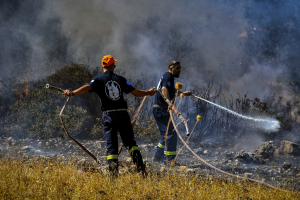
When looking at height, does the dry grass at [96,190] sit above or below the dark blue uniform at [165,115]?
below

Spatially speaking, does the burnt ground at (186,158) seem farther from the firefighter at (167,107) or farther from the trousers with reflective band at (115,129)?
the trousers with reflective band at (115,129)

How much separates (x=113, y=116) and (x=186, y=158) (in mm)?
3591

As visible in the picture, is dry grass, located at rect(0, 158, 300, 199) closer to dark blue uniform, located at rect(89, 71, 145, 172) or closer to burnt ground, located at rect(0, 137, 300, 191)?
dark blue uniform, located at rect(89, 71, 145, 172)

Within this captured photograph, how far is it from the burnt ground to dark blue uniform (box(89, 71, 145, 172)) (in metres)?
0.94

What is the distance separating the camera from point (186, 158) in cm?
620

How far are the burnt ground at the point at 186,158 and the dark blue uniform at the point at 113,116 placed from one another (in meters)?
0.94

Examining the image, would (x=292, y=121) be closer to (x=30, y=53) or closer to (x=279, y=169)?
(x=279, y=169)

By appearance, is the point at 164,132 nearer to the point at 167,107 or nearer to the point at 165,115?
the point at 165,115

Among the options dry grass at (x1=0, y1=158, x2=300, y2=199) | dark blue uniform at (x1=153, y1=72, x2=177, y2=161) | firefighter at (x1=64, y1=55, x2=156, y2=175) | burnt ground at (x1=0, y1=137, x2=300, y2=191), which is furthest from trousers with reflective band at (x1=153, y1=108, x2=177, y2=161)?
dry grass at (x1=0, y1=158, x2=300, y2=199)

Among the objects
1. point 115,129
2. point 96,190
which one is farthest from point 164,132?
point 96,190

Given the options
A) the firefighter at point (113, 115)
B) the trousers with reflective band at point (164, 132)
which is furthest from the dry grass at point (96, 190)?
the trousers with reflective band at point (164, 132)

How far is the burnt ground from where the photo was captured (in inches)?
175

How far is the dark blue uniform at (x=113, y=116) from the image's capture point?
3148mm

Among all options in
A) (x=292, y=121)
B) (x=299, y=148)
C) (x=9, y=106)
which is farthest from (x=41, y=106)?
(x=292, y=121)
